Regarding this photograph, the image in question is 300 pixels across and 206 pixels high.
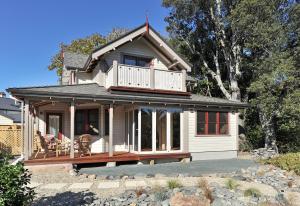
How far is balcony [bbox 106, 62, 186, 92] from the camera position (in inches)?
565

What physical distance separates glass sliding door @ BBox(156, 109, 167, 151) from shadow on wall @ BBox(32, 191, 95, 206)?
6.77 meters

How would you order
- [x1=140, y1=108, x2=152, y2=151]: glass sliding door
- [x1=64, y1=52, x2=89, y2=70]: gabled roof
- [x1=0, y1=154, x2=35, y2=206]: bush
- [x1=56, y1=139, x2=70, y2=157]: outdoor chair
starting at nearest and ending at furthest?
[x1=0, y1=154, x2=35, y2=206]: bush
[x1=56, y1=139, x2=70, y2=157]: outdoor chair
[x1=140, y1=108, x2=152, y2=151]: glass sliding door
[x1=64, y1=52, x2=89, y2=70]: gabled roof

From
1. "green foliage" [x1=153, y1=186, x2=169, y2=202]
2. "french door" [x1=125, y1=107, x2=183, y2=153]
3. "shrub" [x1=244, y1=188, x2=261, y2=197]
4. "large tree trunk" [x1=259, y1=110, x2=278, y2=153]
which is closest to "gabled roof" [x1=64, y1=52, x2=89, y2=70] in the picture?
"french door" [x1=125, y1=107, x2=183, y2=153]

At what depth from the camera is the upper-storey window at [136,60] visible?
644 inches

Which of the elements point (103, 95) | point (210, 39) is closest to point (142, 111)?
→ point (103, 95)

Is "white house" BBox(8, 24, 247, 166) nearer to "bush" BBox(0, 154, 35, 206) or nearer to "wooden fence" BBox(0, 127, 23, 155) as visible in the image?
"wooden fence" BBox(0, 127, 23, 155)

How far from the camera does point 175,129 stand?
14.9 m

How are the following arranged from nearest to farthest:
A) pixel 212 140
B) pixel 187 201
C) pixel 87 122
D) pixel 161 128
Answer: pixel 187 201
pixel 161 128
pixel 87 122
pixel 212 140

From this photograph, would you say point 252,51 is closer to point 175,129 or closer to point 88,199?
point 175,129

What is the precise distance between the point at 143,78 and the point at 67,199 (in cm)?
867

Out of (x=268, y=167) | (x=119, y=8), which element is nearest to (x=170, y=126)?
(x=268, y=167)

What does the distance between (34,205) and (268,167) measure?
33.3 feet

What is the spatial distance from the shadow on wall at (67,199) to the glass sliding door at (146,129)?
20.0 ft

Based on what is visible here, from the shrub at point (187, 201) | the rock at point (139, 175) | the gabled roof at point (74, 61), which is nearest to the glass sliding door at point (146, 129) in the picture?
the rock at point (139, 175)
